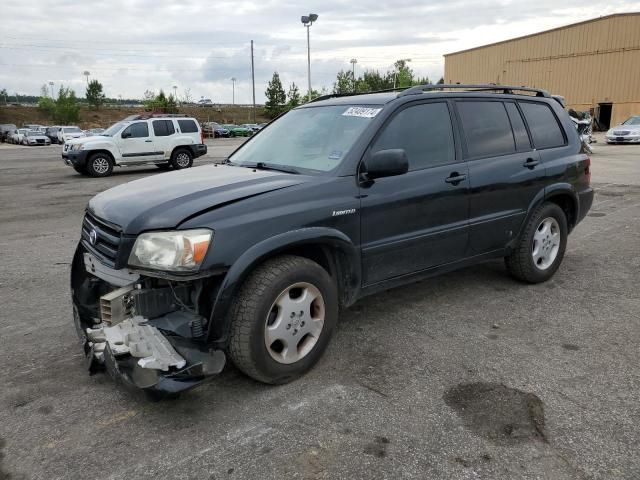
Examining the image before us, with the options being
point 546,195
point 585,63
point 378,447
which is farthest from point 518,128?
point 585,63

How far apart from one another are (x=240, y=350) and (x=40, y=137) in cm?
4238

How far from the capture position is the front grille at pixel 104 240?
2.98 m

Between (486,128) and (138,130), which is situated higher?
(138,130)

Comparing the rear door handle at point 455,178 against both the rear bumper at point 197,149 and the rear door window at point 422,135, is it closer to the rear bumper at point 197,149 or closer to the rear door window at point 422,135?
the rear door window at point 422,135

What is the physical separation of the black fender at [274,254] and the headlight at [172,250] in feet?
0.65

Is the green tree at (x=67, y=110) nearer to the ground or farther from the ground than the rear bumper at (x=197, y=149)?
farther from the ground

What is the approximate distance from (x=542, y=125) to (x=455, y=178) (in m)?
1.53

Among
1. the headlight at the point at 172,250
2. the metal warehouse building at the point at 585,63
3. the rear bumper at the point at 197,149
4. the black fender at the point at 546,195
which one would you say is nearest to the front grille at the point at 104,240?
the headlight at the point at 172,250

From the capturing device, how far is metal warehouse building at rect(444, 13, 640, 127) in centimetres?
4028

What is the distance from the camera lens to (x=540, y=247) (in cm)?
491

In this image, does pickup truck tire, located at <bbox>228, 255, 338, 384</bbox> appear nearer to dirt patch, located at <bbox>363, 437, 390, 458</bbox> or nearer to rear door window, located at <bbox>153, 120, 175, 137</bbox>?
dirt patch, located at <bbox>363, 437, 390, 458</bbox>

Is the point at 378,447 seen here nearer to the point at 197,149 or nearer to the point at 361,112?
the point at 361,112

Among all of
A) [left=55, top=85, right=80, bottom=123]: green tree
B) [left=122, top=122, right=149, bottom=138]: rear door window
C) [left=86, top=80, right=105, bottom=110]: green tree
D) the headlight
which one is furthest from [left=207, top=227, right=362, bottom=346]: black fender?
[left=86, top=80, right=105, bottom=110]: green tree

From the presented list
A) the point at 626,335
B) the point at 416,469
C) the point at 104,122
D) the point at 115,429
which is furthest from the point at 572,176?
the point at 104,122
